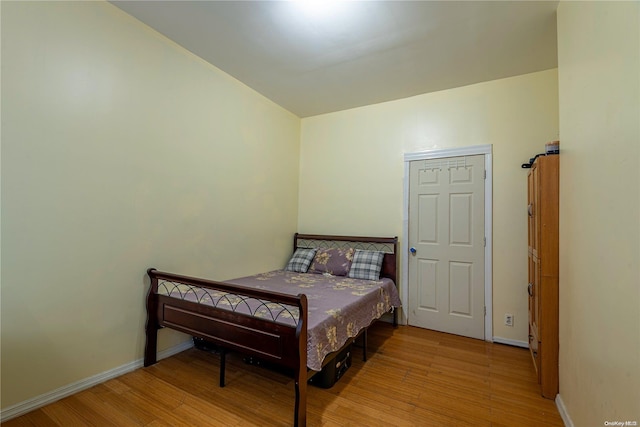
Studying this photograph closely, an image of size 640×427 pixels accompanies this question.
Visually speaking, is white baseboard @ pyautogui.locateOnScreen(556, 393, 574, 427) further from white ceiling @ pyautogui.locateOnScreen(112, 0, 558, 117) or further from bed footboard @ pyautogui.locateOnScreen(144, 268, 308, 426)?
white ceiling @ pyautogui.locateOnScreen(112, 0, 558, 117)

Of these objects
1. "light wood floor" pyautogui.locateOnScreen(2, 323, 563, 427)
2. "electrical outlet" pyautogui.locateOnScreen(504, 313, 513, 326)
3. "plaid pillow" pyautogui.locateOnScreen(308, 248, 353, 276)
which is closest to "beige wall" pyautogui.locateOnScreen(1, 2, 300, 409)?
"light wood floor" pyautogui.locateOnScreen(2, 323, 563, 427)

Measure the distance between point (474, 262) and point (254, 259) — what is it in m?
2.56

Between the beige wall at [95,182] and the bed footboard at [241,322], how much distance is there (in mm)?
170

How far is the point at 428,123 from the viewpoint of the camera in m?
3.42

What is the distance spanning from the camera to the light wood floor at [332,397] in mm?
1736

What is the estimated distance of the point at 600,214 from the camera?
4.25ft

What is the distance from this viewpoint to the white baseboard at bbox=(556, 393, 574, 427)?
1.66 metres

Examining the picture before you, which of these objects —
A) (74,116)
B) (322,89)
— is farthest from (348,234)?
(74,116)

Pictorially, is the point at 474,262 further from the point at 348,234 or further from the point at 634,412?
the point at 634,412

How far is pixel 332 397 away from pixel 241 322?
33.0 inches

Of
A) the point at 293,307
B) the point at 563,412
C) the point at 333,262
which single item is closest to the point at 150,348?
the point at 293,307

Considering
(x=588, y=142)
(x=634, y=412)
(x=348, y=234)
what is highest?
(x=588, y=142)

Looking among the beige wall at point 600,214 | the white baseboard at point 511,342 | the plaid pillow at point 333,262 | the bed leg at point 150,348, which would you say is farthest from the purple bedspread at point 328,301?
the beige wall at point 600,214

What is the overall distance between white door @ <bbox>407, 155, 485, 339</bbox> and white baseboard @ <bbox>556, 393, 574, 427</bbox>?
118 cm
